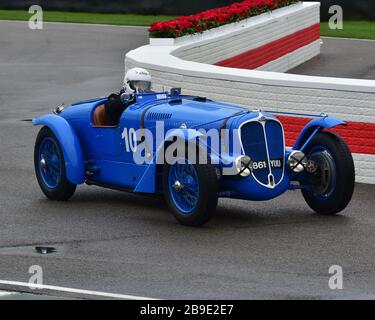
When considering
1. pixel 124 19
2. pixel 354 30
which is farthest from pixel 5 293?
pixel 124 19

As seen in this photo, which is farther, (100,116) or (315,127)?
(100,116)

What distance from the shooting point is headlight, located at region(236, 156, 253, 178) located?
1137 centimetres

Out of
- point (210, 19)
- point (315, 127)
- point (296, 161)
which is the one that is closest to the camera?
point (296, 161)

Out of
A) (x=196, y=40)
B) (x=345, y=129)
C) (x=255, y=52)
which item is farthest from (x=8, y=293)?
(x=255, y=52)

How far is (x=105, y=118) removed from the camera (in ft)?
42.4

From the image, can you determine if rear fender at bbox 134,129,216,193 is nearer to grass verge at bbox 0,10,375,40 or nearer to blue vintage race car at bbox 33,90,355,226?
blue vintage race car at bbox 33,90,355,226

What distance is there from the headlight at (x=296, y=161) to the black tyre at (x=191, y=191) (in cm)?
94

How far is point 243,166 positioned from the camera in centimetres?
1138

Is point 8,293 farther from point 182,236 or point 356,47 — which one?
point 356,47

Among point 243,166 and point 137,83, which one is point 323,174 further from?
point 137,83

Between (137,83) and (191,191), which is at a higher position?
(137,83)

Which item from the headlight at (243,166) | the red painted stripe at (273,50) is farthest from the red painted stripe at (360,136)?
the red painted stripe at (273,50)

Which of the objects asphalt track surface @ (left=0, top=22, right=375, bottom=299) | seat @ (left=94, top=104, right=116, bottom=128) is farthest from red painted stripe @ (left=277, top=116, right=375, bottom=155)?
seat @ (left=94, top=104, right=116, bottom=128)

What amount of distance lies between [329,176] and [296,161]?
430 mm
